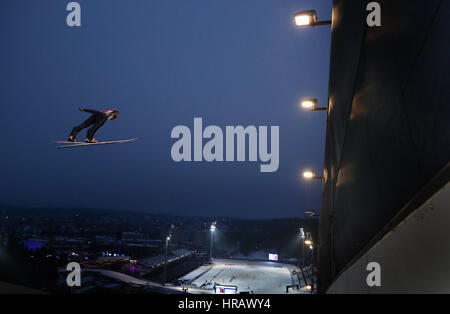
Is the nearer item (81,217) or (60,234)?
(60,234)

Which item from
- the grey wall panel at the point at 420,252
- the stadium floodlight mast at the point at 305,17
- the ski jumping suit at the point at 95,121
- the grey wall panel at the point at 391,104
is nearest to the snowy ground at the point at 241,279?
the ski jumping suit at the point at 95,121

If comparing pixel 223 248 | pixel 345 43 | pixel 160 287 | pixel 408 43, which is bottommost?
pixel 223 248

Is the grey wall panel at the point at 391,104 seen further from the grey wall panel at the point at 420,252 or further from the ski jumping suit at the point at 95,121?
the ski jumping suit at the point at 95,121

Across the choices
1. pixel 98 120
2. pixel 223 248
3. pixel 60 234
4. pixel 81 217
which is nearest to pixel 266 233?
pixel 223 248

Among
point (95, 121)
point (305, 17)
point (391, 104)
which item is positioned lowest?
Result: point (391, 104)

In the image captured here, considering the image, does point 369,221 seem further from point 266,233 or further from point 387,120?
point 266,233

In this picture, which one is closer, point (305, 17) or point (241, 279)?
point (305, 17)

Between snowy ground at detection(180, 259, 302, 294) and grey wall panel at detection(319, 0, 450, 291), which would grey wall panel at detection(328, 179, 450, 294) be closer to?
grey wall panel at detection(319, 0, 450, 291)

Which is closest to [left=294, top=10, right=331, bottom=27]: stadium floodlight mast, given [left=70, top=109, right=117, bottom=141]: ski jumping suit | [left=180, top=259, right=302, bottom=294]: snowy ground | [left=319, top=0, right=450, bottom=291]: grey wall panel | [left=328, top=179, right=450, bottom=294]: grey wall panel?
[left=319, top=0, right=450, bottom=291]: grey wall panel

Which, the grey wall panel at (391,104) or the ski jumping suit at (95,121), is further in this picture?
the ski jumping suit at (95,121)

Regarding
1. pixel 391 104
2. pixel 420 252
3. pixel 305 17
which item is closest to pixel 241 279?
pixel 305 17

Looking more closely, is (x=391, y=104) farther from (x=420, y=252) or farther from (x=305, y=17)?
(x=305, y=17)
